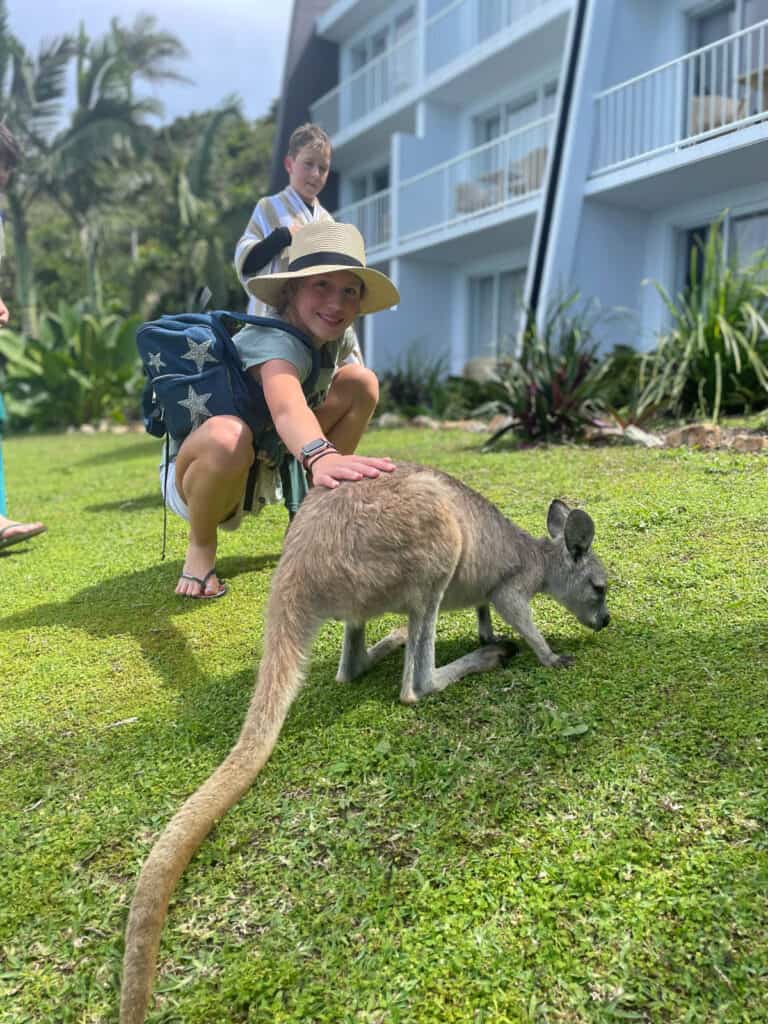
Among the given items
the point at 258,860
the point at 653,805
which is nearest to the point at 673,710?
the point at 653,805

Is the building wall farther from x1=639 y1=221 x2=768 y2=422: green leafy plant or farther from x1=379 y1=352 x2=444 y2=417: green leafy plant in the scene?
x1=639 y1=221 x2=768 y2=422: green leafy plant

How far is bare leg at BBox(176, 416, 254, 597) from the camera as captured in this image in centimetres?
312

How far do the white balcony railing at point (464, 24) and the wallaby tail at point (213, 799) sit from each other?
42.2 ft

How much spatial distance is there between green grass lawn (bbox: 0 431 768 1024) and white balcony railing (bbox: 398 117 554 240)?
1020 cm

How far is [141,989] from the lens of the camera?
1.54m

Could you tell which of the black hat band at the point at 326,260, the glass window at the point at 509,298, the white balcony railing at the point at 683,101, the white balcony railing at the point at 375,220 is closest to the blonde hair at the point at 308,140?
the black hat band at the point at 326,260

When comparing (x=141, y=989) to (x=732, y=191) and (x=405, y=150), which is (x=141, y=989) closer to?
(x=732, y=191)

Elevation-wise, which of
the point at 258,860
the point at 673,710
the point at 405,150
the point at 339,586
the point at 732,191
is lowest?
the point at 258,860

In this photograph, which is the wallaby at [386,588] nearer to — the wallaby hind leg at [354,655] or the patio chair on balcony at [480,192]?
the wallaby hind leg at [354,655]

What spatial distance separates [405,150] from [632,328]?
5.98m

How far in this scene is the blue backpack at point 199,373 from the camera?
3127 mm

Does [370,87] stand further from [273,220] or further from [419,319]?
[273,220]

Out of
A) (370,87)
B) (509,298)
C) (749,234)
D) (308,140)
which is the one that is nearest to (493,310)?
(509,298)

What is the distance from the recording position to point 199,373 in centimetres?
316
